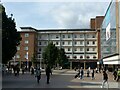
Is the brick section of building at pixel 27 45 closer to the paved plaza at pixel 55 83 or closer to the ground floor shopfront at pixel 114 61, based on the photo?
the ground floor shopfront at pixel 114 61

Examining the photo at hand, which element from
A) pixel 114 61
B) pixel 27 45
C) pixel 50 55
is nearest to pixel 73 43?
pixel 27 45

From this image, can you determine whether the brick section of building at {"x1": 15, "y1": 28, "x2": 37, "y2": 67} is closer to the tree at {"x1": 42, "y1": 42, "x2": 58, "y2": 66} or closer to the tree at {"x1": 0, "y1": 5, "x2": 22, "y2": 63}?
the tree at {"x1": 42, "y1": 42, "x2": 58, "y2": 66}

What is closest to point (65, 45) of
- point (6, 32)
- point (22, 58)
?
point (22, 58)

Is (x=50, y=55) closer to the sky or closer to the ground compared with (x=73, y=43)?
closer to the ground

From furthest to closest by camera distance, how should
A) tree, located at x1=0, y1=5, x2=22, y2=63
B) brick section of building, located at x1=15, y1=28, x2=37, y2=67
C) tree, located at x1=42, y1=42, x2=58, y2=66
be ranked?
brick section of building, located at x1=15, y1=28, x2=37, y2=67
tree, located at x1=42, y1=42, x2=58, y2=66
tree, located at x1=0, y1=5, x2=22, y2=63

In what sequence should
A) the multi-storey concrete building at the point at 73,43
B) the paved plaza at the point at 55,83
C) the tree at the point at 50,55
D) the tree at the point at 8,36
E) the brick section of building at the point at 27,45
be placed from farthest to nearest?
the brick section of building at the point at 27,45, the multi-storey concrete building at the point at 73,43, the tree at the point at 50,55, the tree at the point at 8,36, the paved plaza at the point at 55,83

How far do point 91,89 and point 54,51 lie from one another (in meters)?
75.0

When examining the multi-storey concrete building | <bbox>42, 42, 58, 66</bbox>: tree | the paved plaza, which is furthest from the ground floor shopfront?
the multi-storey concrete building

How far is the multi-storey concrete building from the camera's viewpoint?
130 meters

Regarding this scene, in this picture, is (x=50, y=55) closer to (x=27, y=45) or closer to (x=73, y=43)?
(x=27, y=45)

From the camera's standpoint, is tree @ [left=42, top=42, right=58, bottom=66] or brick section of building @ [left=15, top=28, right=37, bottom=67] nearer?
tree @ [left=42, top=42, right=58, bottom=66]

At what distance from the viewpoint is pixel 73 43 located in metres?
132

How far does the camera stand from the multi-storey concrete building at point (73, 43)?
130250 millimetres

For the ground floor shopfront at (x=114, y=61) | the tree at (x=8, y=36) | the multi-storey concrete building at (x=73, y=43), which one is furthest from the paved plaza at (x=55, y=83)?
the multi-storey concrete building at (x=73, y=43)
